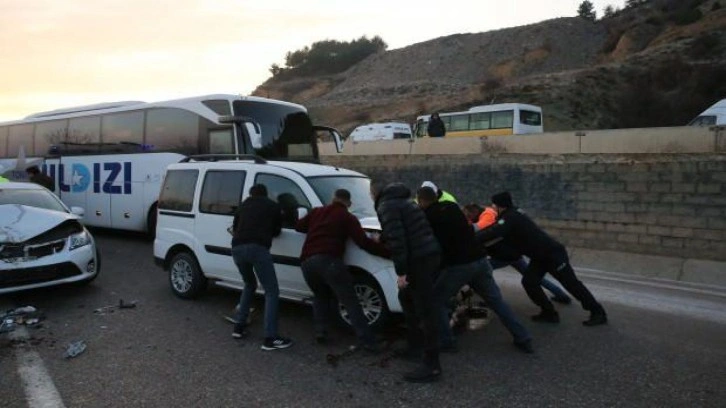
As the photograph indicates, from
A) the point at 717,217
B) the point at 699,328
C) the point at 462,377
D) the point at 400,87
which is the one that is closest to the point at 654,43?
the point at 400,87

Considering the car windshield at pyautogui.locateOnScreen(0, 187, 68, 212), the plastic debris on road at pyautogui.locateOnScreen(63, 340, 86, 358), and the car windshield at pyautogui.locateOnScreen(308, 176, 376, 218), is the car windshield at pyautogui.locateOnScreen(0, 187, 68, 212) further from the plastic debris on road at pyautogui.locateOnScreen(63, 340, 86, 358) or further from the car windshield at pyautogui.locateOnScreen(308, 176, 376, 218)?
the car windshield at pyautogui.locateOnScreen(308, 176, 376, 218)

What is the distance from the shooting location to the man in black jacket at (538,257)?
Result: 6.21 meters

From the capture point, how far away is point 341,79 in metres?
86.2

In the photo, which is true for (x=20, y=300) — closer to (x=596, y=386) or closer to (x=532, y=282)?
(x=532, y=282)

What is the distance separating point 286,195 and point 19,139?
520 inches

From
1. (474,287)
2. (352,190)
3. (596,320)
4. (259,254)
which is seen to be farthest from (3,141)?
(596,320)

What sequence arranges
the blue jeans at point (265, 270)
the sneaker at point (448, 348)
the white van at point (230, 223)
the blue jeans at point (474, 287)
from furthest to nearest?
1. the white van at point (230, 223)
2. the blue jeans at point (265, 270)
3. the sneaker at point (448, 348)
4. the blue jeans at point (474, 287)

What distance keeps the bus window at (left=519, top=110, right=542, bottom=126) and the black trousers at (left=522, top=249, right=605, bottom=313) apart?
2174cm

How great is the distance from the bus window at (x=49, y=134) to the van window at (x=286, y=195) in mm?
10198

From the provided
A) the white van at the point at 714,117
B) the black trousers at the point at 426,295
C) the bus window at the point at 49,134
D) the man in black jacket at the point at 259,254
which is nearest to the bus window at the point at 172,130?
the bus window at the point at 49,134

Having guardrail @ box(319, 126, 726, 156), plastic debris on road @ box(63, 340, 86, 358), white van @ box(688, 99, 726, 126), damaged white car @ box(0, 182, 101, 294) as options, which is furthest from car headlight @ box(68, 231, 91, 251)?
white van @ box(688, 99, 726, 126)

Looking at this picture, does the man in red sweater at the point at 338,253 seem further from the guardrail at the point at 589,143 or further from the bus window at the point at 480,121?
the bus window at the point at 480,121

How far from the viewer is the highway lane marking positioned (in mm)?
4168

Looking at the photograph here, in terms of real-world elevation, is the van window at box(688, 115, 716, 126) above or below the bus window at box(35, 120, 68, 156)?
above
